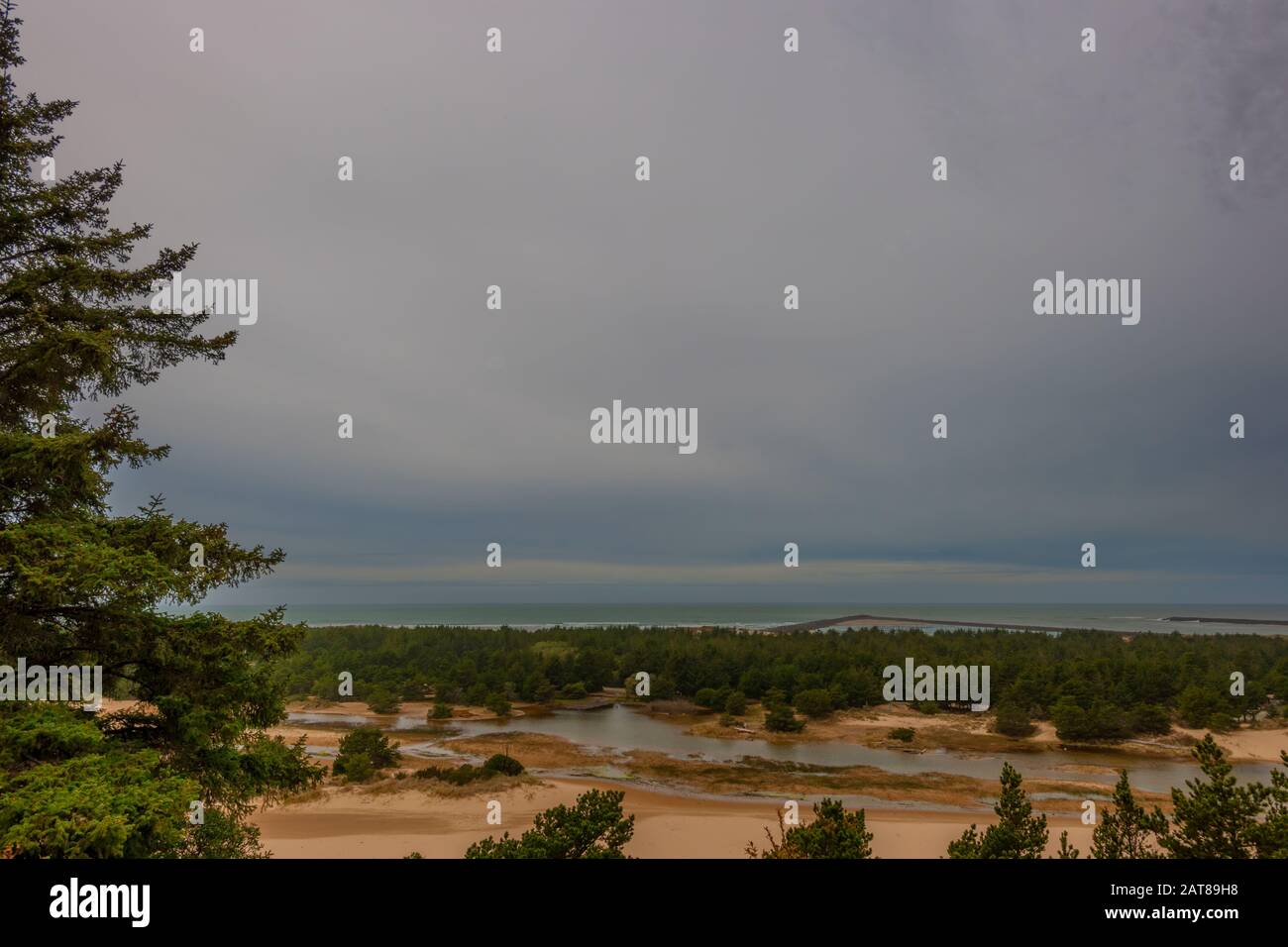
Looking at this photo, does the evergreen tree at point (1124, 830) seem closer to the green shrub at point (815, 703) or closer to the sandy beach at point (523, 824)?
the sandy beach at point (523, 824)

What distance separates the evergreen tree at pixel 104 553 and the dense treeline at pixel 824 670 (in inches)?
1410

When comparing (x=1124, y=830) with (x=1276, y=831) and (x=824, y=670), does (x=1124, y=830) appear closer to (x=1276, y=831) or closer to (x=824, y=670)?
(x=1276, y=831)

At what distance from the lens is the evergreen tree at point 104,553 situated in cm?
582

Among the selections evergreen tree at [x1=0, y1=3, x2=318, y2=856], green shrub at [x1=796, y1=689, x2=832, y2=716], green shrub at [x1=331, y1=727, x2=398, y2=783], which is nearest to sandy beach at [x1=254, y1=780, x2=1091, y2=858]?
green shrub at [x1=331, y1=727, x2=398, y2=783]

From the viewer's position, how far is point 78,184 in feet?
25.1

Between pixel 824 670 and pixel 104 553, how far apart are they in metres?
47.7

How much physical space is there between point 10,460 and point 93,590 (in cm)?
196

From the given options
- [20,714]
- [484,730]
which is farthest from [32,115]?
[484,730]

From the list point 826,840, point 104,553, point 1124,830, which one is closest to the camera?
point 104,553

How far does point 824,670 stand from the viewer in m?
45.1

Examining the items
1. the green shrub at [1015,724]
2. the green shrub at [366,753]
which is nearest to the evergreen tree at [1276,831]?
the green shrub at [1015,724]

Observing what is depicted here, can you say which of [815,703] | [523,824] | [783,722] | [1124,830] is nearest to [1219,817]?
[1124,830]
